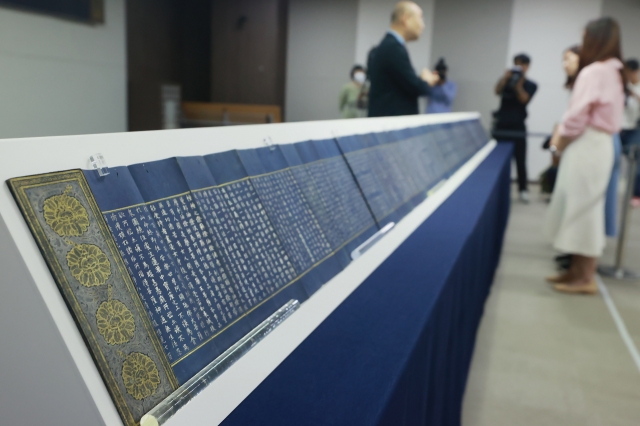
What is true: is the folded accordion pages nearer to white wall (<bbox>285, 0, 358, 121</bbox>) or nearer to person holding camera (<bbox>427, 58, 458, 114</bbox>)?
person holding camera (<bbox>427, 58, 458, 114</bbox>)

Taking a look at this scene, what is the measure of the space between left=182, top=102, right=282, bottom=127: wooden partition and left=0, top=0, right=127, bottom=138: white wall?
30.6 inches

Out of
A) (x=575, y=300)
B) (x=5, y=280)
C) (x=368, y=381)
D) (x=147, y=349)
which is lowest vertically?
(x=575, y=300)

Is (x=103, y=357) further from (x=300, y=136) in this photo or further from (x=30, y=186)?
(x=300, y=136)

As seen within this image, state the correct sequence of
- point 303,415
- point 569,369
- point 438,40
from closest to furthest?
point 303,415, point 569,369, point 438,40

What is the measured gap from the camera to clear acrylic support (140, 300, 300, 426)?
61 cm

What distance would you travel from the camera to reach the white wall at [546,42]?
23.6 ft

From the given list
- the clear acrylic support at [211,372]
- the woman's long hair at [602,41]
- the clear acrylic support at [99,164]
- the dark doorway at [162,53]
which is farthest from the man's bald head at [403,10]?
the dark doorway at [162,53]

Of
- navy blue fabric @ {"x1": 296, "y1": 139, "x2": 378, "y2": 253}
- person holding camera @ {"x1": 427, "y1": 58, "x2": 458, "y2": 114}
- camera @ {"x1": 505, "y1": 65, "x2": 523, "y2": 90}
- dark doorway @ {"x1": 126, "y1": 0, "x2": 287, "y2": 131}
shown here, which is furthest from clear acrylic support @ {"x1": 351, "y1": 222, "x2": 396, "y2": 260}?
dark doorway @ {"x1": 126, "y1": 0, "x2": 287, "y2": 131}

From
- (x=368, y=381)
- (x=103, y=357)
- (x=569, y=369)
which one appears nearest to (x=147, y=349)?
(x=103, y=357)

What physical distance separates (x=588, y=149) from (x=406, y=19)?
114cm

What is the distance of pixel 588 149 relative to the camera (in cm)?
274

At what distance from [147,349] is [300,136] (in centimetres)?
75

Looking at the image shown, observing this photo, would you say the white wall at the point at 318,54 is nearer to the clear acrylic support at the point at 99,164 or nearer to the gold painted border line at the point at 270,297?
the gold painted border line at the point at 270,297

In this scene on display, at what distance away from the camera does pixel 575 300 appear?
9.82 ft
